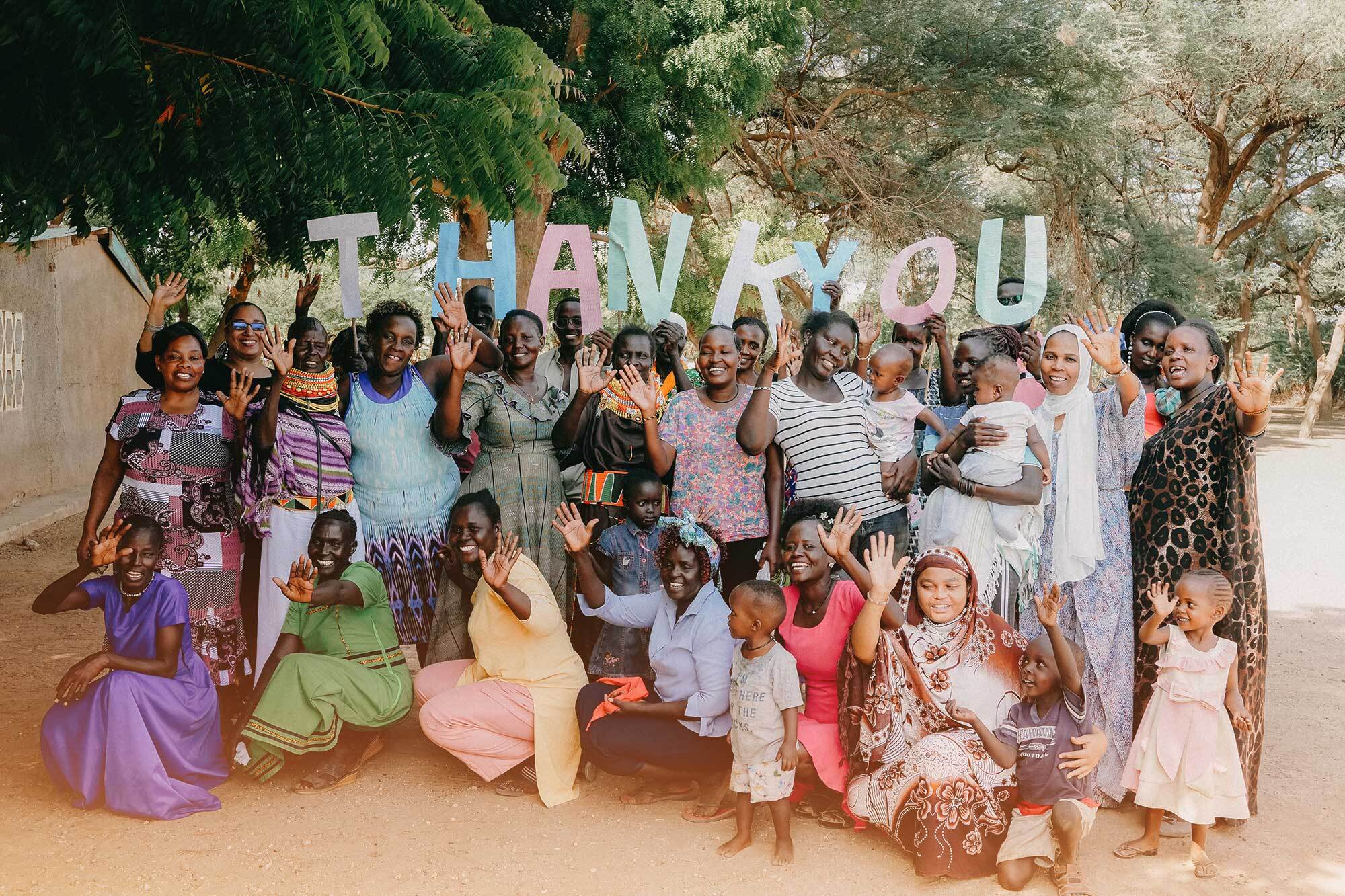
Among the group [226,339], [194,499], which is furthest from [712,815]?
[226,339]

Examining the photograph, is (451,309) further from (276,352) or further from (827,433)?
(827,433)

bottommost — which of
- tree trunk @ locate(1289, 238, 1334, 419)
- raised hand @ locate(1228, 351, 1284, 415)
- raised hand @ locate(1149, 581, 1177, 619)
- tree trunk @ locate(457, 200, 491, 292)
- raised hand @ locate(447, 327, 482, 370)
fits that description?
raised hand @ locate(1149, 581, 1177, 619)

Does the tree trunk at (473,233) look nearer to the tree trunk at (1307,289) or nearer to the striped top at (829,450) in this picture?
the striped top at (829,450)

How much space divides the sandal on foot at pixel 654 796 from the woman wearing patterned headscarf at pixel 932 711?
0.69 meters

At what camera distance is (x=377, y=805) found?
14.0 ft

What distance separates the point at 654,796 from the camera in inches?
171

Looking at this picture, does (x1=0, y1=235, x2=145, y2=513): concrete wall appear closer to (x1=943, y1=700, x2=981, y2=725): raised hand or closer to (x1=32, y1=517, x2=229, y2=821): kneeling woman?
(x1=32, y1=517, x2=229, y2=821): kneeling woman

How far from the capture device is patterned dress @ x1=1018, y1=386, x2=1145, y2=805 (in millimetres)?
4293

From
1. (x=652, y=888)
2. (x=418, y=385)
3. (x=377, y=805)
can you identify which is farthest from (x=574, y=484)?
(x=652, y=888)

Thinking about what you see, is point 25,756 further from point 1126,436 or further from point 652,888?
point 1126,436

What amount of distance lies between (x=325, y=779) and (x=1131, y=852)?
310 cm

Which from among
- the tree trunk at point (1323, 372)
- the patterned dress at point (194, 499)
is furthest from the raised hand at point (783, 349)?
the tree trunk at point (1323, 372)

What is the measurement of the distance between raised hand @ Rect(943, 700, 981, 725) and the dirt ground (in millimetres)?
538

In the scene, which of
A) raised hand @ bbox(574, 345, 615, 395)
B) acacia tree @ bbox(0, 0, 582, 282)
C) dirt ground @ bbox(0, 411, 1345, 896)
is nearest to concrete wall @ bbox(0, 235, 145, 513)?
acacia tree @ bbox(0, 0, 582, 282)
